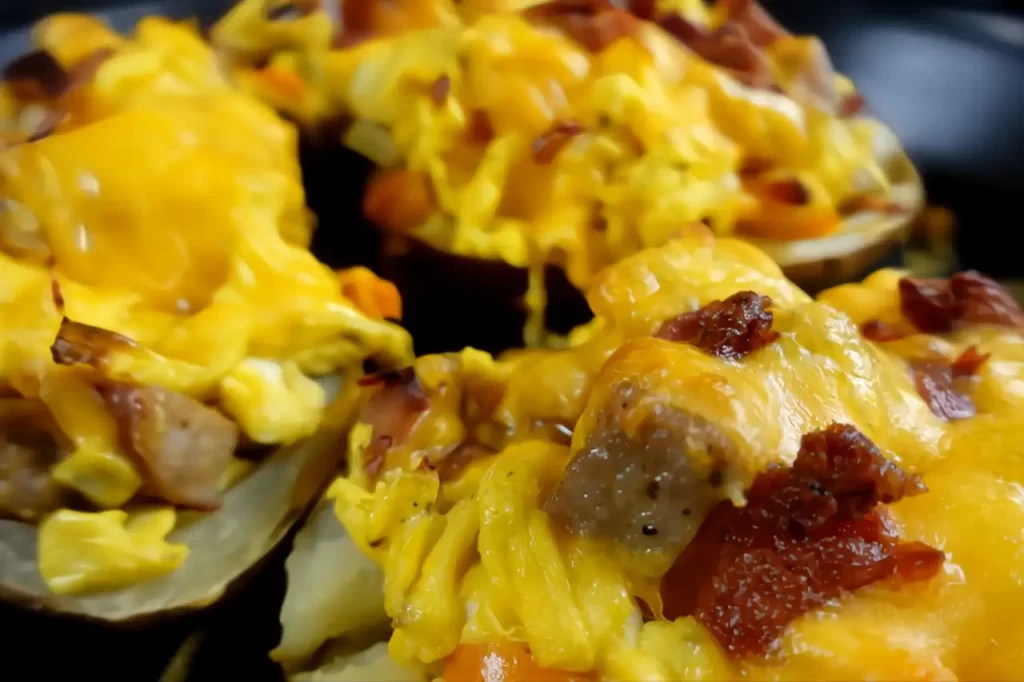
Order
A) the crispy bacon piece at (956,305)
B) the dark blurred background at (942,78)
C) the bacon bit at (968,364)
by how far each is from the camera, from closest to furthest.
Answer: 1. the bacon bit at (968,364)
2. the crispy bacon piece at (956,305)
3. the dark blurred background at (942,78)

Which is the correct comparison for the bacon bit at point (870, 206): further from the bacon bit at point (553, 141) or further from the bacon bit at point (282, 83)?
the bacon bit at point (282, 83)

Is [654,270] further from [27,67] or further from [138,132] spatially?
[27,67]

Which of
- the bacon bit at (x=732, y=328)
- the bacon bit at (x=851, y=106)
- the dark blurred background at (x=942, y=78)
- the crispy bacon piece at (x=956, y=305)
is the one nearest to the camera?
the bacon bit at (x=732, y=328)

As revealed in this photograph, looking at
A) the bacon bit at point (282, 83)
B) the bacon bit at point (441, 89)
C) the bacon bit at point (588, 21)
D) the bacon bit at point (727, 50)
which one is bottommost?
the bacon bit at point (282, 83)

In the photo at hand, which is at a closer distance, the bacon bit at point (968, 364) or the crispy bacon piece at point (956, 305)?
the bacon bit at point (968, 364)

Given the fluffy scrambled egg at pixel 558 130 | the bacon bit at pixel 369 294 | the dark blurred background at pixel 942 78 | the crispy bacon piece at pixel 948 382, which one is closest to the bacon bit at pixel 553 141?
the fluffy scrambled egg at pixel 558 130

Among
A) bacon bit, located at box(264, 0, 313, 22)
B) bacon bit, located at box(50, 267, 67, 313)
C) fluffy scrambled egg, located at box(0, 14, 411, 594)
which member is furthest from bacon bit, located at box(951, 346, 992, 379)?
bacon bit, located at box(264, 0, 313, 22)

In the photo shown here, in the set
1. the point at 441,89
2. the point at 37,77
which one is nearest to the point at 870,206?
the point at 441,89

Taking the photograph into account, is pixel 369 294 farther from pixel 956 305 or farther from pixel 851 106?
pixel 851 106
